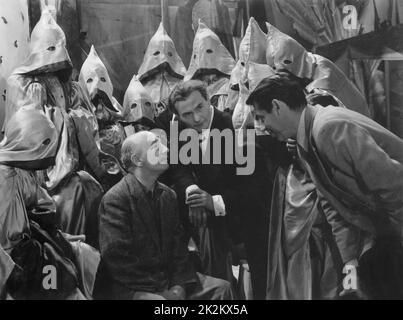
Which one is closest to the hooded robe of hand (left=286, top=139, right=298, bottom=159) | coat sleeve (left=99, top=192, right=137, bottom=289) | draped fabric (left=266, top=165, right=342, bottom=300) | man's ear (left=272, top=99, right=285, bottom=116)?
man's ear (left=272, top=99, right=285, bottom=116)

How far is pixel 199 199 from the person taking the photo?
409cm

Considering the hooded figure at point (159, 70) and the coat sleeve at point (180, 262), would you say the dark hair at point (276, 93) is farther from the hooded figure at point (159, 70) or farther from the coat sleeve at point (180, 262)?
the coat sleeve at point (180, 262)

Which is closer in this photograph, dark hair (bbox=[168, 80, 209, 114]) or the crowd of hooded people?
the crowd of hooded people

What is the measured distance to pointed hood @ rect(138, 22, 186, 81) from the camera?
4195 mm

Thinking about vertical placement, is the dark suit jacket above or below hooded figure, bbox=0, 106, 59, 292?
below

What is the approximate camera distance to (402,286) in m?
4.18

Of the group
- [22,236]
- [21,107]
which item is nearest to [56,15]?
[21,107]

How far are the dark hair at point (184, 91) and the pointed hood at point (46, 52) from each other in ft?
2.17

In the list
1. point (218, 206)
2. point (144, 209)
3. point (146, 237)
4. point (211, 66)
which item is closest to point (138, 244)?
point (146, 237)

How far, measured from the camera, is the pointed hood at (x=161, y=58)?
165 inches

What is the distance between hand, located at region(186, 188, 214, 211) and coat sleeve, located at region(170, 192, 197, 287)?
0.12 meters

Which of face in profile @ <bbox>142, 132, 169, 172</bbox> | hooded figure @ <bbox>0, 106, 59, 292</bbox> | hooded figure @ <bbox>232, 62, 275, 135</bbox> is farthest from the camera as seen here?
hooded figure @ <bbox>232, 62, 275, 135</bbox>

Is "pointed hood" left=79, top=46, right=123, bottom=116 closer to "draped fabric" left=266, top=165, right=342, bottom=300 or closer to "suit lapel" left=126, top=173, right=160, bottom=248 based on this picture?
"suit lapel" left=126, top=173, right=160, bottom=248

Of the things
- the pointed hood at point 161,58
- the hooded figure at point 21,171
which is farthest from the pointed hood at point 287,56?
the hooded figure at point 21,171
